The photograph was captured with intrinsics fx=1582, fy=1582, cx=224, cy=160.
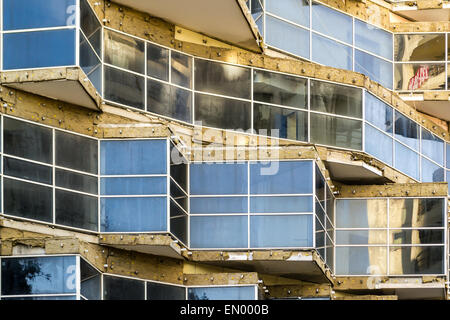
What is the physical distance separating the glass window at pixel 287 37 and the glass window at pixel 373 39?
106 inches

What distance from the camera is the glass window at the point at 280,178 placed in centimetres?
4541

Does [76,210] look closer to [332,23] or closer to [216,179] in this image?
[216,179]

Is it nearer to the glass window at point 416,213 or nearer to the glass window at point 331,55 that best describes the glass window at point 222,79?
the glass window at point 331,55

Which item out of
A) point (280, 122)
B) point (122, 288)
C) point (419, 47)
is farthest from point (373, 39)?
point (122, 288)

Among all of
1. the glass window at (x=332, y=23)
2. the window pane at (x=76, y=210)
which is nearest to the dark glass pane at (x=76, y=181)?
the window pane at (x=76, y=210)

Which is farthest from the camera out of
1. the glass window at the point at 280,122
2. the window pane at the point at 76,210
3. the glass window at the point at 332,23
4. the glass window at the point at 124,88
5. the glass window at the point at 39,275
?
the glass window at the point at 332,23

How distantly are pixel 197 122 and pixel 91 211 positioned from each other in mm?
5745

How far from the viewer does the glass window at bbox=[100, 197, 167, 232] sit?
4216 centimetres

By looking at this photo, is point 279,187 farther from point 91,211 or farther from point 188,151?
point 91,211

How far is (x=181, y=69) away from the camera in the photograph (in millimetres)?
46312

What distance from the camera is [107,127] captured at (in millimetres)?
42906

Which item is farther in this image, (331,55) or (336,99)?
(331,55)

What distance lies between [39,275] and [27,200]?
2.67m
